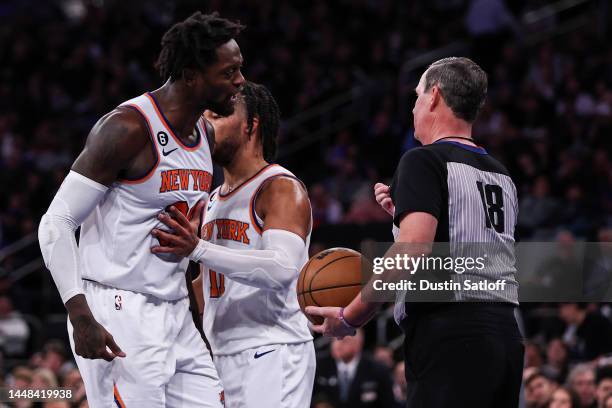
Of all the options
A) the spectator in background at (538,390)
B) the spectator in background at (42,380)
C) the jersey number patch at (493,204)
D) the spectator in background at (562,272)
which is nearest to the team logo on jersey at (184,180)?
the jersey number patch at (493,204)

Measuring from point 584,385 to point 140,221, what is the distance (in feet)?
15.6

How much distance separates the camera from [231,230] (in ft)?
Answer: 14.9

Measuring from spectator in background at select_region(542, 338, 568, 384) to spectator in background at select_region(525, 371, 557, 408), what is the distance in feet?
1.29

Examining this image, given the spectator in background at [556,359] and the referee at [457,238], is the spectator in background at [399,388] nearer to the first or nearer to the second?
the spectator in background at [556,359]

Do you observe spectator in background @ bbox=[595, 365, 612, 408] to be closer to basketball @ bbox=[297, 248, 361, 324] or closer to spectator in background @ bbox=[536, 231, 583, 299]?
spectator in background @ bbox=[536, 231, 583, 299]

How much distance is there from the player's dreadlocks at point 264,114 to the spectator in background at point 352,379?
395 cm

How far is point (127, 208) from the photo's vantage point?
386 cm

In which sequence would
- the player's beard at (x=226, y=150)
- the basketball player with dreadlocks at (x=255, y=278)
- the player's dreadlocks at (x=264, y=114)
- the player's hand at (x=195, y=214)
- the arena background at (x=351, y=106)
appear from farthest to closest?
the arena background at (x=351, y=106), the player's dreadlocks at (x=264, y=114), the player's beard at (x=226, y=150), the basketball player with dreadlocks at (x=255, y=278), the player's hand at (x=195, y=214)

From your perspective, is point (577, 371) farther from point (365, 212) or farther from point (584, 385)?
point (365, 212)

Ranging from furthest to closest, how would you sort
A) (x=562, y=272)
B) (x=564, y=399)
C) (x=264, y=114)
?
(x=562, y=272), (x=564, y=399), (x=264, y=114)

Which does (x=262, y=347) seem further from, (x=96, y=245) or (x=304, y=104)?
(x=304, y=104)

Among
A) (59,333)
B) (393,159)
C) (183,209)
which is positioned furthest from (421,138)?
(393,159)

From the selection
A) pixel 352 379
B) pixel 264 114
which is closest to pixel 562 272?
pixel 352 379

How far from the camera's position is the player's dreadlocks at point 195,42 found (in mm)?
4012
